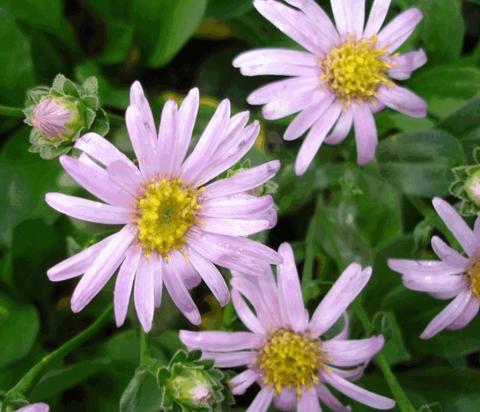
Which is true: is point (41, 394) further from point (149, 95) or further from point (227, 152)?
point (149, 95)

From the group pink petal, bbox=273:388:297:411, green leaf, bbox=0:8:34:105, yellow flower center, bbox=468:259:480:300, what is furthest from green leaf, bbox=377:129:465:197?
green leaf, bbox=0:8:34:105

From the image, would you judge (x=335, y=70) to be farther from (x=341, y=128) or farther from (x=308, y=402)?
(x=308, y=402)

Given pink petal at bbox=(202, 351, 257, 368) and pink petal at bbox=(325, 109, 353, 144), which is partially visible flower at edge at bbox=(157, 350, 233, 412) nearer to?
pink petal at bbox=(202, 351, 257, 368)

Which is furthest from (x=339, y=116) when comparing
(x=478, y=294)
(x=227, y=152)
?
(x=478, y=294)

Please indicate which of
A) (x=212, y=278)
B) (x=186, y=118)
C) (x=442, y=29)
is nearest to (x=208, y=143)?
(x=186, y=118)

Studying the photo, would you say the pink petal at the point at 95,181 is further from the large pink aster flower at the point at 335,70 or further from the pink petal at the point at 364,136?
the pink petal at the point at 364,136
